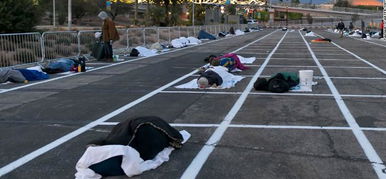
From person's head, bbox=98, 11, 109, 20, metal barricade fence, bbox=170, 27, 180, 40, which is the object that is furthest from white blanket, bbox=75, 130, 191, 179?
metal barricade fence, bbox=170, 27, 180, 40

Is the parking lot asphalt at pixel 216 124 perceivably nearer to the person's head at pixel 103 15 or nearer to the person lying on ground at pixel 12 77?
the person lying on ground at pixel 12 77

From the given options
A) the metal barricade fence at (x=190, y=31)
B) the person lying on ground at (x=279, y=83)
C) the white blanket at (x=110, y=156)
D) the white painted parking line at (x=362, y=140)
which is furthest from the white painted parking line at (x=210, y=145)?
Result: the metal barricade fence at (x=190, y=31)

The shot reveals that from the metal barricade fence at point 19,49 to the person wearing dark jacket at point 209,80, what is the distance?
23.8ft

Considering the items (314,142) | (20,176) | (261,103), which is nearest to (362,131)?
(314,142)

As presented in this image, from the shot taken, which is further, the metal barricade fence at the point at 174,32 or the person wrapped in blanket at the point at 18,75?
the metal barricade fence at the point at 174,32

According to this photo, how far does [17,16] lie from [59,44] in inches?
330

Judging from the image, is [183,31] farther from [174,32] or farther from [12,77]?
[12,77]

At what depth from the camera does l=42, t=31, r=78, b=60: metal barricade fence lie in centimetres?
1764

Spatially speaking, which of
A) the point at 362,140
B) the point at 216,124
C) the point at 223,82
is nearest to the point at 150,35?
the point at 223,82

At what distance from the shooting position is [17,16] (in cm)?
2548

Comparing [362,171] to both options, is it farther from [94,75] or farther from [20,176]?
[94,75]

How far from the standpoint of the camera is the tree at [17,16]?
81.6 ft

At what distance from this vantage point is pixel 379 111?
8.79 meters

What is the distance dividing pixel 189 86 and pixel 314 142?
5667mm
